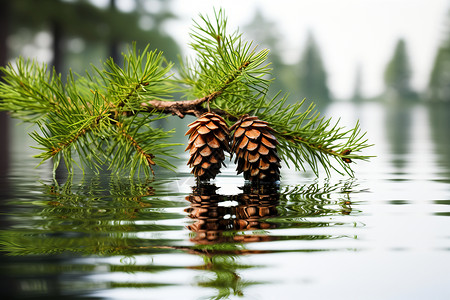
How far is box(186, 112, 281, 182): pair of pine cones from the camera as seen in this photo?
933mm

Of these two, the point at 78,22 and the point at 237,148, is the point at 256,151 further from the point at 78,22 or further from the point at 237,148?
the point at 78,22

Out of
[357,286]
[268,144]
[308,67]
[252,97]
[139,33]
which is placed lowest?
[357,286]

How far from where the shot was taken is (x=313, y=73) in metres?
19.8

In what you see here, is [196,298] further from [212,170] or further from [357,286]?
[212,170]

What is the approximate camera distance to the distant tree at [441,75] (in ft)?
59.9

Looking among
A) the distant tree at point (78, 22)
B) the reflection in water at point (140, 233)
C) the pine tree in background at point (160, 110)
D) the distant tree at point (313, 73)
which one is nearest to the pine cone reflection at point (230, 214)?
the reflection in water at point (140, 233)

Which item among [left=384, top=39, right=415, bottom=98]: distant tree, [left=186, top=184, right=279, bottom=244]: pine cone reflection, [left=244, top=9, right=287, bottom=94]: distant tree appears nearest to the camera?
[left=186, top=184, right=279, bottom=244]: pine cone reflection

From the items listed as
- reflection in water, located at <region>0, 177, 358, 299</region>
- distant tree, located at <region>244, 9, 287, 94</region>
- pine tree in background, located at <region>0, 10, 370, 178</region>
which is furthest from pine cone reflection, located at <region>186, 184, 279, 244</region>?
distant tree, located at <region>244, 9, 287, 94</region>

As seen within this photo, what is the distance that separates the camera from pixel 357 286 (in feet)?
1.16

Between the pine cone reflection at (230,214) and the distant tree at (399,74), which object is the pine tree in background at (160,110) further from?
the distant tree at (399,74)

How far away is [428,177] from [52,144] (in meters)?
0.92

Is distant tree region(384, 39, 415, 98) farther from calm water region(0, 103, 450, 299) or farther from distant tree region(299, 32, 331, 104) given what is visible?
calm water region(0, 103, 450, 299)

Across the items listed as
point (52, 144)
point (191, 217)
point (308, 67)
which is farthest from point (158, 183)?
point (308, 67)

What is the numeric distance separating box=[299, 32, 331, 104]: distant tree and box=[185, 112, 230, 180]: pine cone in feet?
60.5
